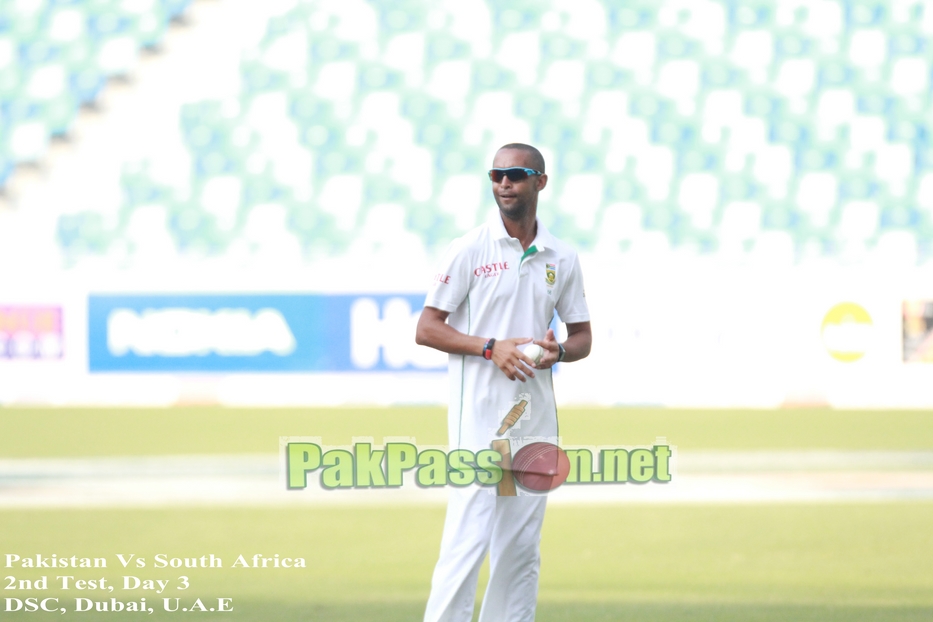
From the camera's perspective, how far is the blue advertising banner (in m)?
12.3

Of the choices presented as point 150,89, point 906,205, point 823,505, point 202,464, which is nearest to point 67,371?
point 202,464

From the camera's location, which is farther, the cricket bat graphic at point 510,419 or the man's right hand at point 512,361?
the cricket bat graphic at point 510,419

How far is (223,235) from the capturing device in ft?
48.6

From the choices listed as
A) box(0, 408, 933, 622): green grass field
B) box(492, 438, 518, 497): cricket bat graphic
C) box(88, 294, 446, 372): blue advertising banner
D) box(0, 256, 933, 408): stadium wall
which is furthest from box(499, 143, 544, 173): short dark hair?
box(88, 294, 446, 372): blue advertising banner

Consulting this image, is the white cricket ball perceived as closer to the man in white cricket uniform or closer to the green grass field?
the man in white cricket uniform

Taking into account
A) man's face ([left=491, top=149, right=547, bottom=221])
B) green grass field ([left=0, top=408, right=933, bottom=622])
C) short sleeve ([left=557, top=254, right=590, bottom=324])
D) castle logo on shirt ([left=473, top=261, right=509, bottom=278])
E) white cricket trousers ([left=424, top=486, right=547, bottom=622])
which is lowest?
green grass field ([left=0, top=408, right=933, bottom=622])

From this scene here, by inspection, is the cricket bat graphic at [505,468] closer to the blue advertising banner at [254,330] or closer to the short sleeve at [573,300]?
the short sleeve at [573,300]

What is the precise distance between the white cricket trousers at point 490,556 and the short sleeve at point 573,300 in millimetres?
630

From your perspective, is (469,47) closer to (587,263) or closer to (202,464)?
(587,263)

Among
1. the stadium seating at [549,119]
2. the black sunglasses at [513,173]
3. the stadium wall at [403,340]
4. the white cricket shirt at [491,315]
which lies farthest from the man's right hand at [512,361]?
the stadium seating at [549,119]

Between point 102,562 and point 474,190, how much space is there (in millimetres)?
10357

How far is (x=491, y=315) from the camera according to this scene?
346 cm

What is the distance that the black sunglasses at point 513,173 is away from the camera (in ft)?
10.9

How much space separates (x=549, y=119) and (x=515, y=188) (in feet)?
41.7
